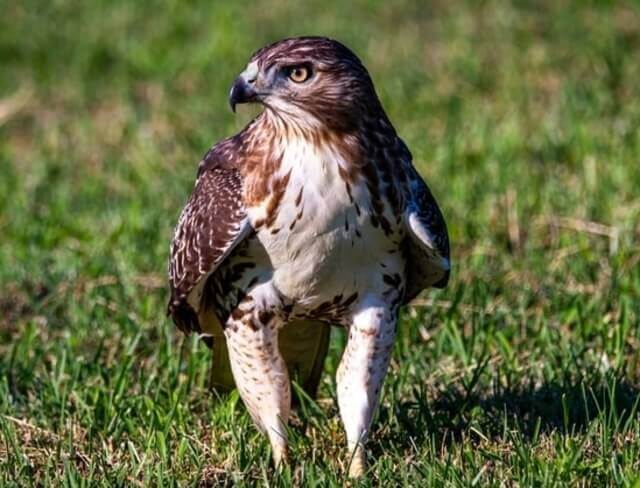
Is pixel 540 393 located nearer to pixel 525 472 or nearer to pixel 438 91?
pixel 525 472

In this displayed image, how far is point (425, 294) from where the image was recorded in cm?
657

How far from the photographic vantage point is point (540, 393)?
5559 millimetres

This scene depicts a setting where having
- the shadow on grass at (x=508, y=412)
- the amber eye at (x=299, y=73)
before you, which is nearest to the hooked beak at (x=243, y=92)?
the amber eye at (x=299, y=73)

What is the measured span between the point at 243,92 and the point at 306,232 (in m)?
0.48

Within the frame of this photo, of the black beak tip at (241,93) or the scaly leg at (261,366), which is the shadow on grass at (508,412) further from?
the black beak tip at (241,93)

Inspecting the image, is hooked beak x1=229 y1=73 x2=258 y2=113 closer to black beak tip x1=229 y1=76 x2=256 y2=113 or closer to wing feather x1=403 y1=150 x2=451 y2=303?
black beak tip x1=229 y1=76 x2=256 y2=113

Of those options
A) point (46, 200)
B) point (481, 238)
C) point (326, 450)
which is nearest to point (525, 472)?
point (326, 450)

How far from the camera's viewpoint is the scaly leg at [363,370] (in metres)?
4.88

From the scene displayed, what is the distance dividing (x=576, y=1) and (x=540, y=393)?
5721mm

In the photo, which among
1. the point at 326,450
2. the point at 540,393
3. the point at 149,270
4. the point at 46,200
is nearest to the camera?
the point at 326,450

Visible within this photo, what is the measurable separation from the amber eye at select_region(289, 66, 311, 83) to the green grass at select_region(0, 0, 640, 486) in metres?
1.23

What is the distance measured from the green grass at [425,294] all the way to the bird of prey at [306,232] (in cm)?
32

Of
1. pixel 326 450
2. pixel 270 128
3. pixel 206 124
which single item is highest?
pixel 270 128

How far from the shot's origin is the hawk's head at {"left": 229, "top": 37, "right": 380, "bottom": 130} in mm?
4570
